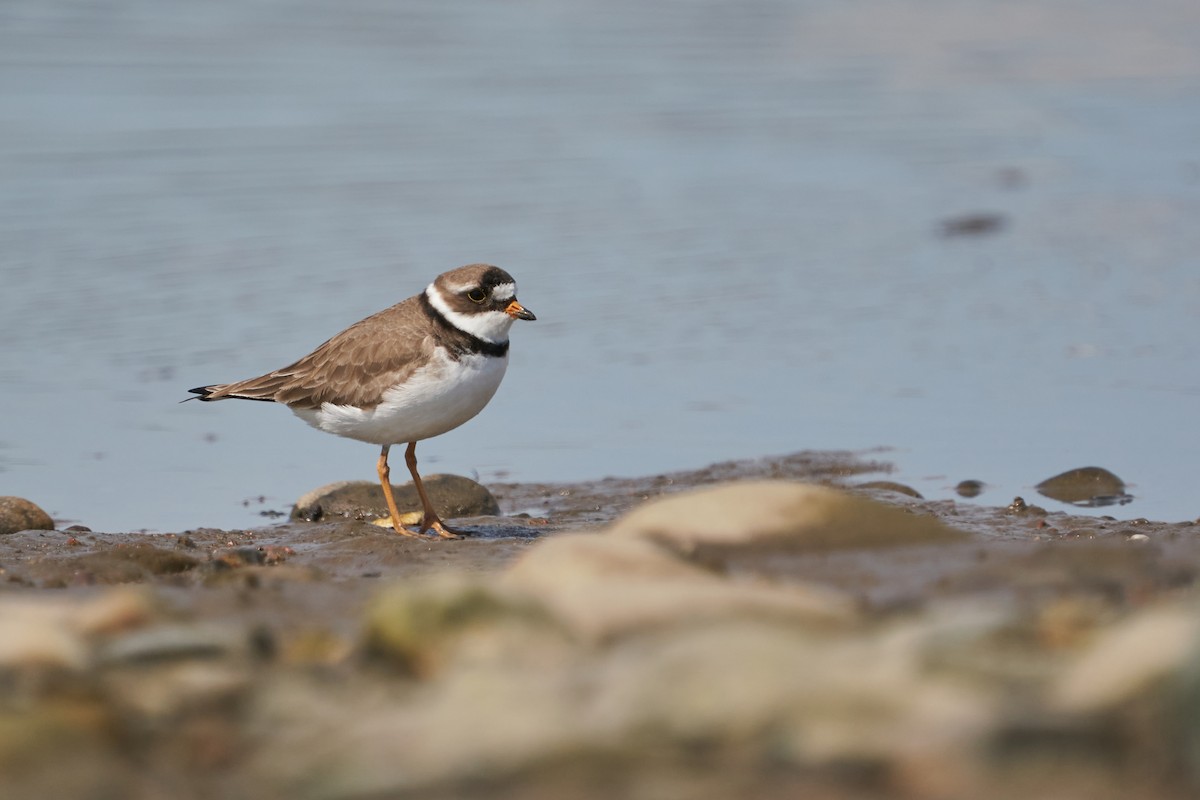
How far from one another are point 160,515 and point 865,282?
6.42 m

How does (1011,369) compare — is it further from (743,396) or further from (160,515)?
(160,515)

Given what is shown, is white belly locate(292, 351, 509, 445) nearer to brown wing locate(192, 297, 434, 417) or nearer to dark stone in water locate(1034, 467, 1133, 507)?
brown wing locate(192, 297, 434, 417)

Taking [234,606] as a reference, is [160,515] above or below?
below

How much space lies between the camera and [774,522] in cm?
641

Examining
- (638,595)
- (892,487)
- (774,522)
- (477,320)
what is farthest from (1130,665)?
(892,487)

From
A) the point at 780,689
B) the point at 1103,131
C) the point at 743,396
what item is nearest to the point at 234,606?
the point at 780,689

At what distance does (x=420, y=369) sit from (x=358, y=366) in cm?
45

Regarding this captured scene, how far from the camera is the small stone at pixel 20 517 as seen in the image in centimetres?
838

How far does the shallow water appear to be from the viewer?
1052 cm

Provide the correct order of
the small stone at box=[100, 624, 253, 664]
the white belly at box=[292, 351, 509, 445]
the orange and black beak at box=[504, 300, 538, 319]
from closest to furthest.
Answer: the small stone at box=[100, 624, 253, 664], the white belly at box=[292, 351, 509, 445], the orange and black beak at box=[504, 300, 538, 319]

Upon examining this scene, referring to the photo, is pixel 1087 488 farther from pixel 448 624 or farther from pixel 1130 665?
pixel 448 624

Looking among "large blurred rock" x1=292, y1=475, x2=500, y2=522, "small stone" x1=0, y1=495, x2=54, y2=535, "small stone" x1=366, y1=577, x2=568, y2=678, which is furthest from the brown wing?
"small stone" x1=366, y1=577, x2=568, y2=678

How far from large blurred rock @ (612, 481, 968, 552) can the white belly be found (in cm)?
214

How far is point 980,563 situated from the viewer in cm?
A: 620
